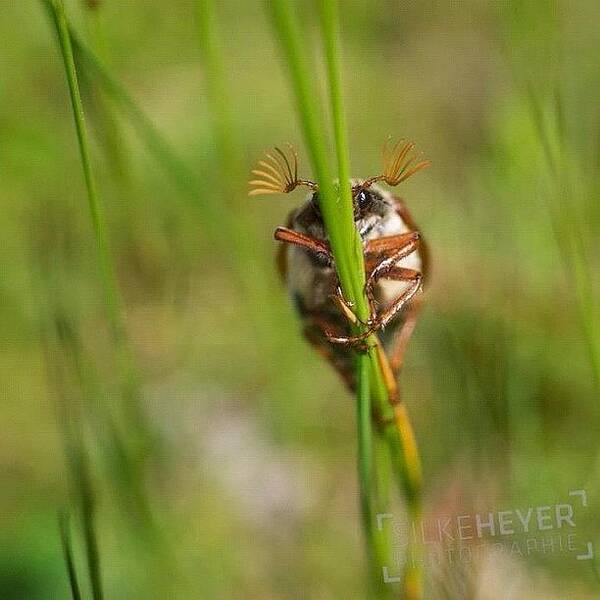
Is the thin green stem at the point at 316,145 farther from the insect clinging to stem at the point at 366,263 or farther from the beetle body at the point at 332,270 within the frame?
the beetle body at the point at 332,270

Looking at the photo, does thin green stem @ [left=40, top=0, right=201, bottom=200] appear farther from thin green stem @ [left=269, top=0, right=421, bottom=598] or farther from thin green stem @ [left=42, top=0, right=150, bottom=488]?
thin green stem @ [left=269, top=0, right=421, bottom=598]

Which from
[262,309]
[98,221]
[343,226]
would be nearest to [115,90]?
[98,221]

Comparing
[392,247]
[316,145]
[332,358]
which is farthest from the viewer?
[332,358]

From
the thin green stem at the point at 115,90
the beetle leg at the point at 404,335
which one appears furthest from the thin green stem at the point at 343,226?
the thin green stem at the point at 115,90

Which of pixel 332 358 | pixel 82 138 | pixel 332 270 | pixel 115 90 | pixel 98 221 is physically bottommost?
pixel 332 358

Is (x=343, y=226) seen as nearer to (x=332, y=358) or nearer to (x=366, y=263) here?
(x=366, y=263)

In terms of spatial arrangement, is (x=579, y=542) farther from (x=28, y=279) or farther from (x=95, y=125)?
(x=28, y=279)
